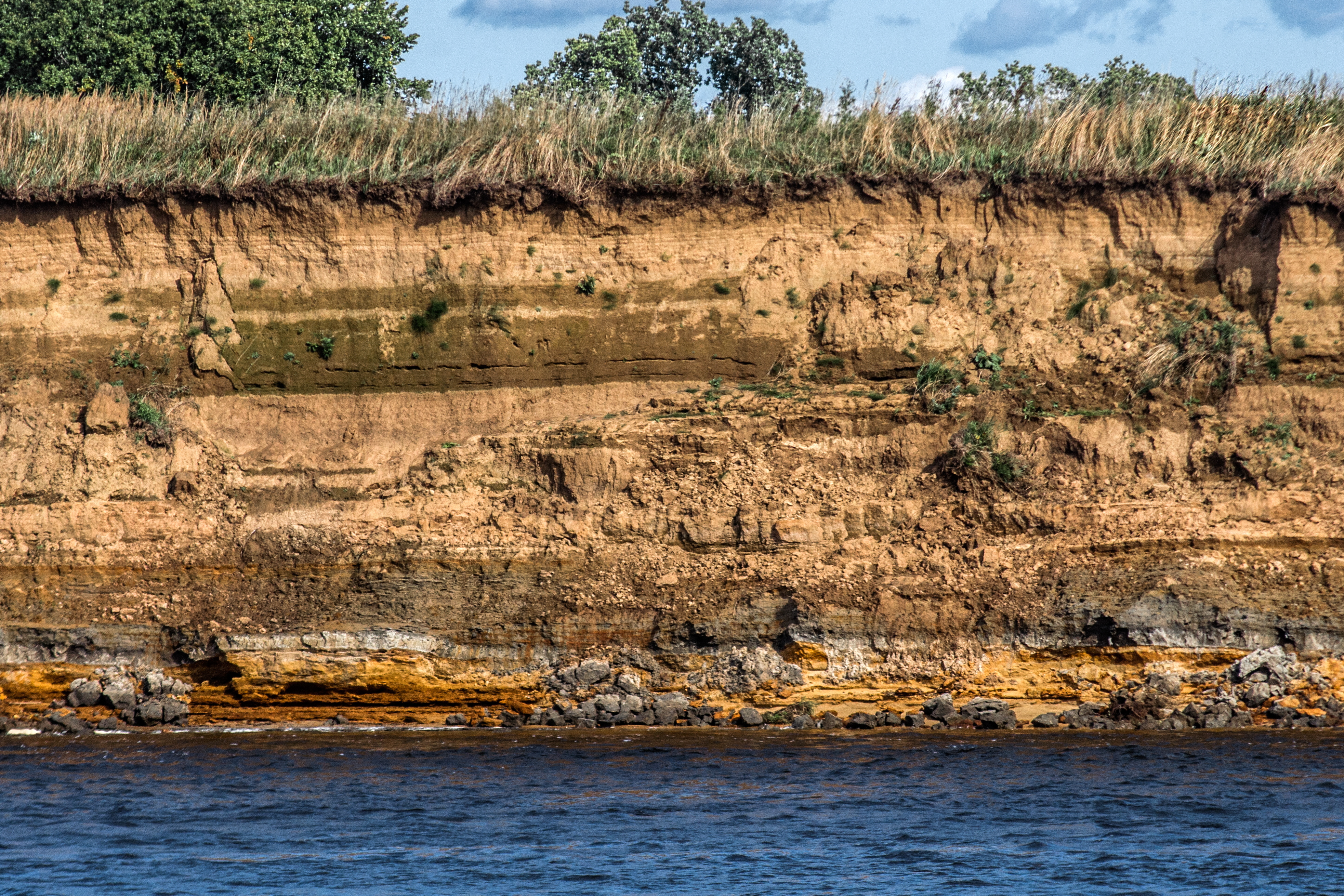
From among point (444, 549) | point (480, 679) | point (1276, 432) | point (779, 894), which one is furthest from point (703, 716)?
point (1276, 432)

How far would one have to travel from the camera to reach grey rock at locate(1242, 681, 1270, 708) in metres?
10.0

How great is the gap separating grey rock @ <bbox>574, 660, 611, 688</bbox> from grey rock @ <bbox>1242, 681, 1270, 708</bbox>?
5.11 metres

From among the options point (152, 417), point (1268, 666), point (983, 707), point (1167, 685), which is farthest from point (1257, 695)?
point (152, 417)

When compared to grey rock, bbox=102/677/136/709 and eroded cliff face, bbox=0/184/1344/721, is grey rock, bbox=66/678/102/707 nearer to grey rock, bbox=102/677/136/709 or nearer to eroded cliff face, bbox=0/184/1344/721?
grey rock, bbox=102/677/136/709

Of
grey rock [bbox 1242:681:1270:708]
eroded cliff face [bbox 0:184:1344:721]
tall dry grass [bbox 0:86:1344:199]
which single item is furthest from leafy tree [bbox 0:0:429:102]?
grey rock [bbox 1242:681:1270:708]

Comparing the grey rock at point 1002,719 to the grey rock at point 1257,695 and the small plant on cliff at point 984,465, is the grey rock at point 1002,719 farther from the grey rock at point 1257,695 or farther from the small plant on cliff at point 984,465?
the small plant on cliff at point 984,465

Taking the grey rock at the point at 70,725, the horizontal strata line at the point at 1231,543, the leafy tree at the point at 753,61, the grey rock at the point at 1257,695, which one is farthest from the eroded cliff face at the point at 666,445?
the leafy tree at the point at 753,61

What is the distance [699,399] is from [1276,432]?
17.1 ft

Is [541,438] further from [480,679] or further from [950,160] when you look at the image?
[950,160]

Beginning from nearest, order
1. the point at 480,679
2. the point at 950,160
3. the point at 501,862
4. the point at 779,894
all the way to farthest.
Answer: the point at 779,894
the point at 501,862
the point at 480,679
the point at 950,160

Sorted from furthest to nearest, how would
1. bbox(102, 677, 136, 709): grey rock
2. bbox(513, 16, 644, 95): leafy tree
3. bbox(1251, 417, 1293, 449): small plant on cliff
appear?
1. bbox(513, 16, 644, 95): leafy tree
2. bbox(1251, 417, 1293, 449): small plant on cliff
3. bbox(102, 677, 136, 709): grey rock

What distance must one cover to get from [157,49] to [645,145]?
8.75m

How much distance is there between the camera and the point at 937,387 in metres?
12.1

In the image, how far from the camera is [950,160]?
42.4ft
